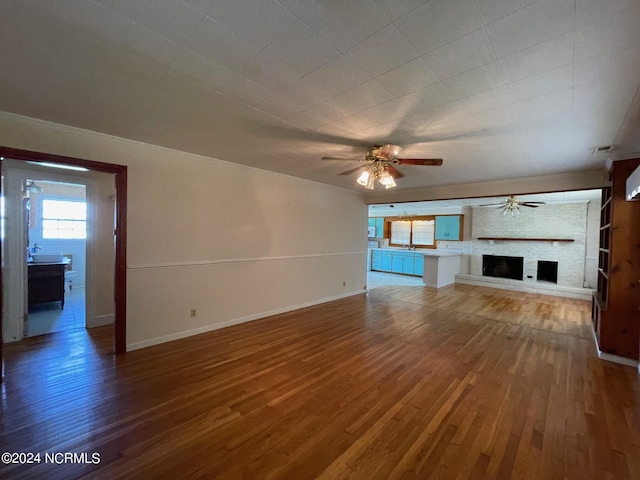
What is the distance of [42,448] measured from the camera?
1726 millimetres

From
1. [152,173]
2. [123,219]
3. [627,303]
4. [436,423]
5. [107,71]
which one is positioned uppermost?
[107,71]

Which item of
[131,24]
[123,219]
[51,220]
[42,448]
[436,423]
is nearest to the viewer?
[131,24]

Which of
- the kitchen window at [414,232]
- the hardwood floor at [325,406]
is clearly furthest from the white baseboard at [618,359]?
the kitchen window at [414,232]

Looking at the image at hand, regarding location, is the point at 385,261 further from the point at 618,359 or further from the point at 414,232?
the point at 618,359

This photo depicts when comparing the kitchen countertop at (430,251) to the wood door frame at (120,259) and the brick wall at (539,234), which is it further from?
the wood door frame at (120,259)

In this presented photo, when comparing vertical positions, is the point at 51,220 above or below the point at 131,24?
below

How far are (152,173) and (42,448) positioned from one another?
8.89 ft

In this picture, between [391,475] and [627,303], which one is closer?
[391,475]

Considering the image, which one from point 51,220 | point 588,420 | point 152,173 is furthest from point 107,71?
point 51,220

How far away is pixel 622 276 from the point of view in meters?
3.17

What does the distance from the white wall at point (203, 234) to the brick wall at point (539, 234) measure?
18.3ft

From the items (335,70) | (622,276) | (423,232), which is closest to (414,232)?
(423,232)

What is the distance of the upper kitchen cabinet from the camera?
8594 mm

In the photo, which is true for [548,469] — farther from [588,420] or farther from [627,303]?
[627,303]
